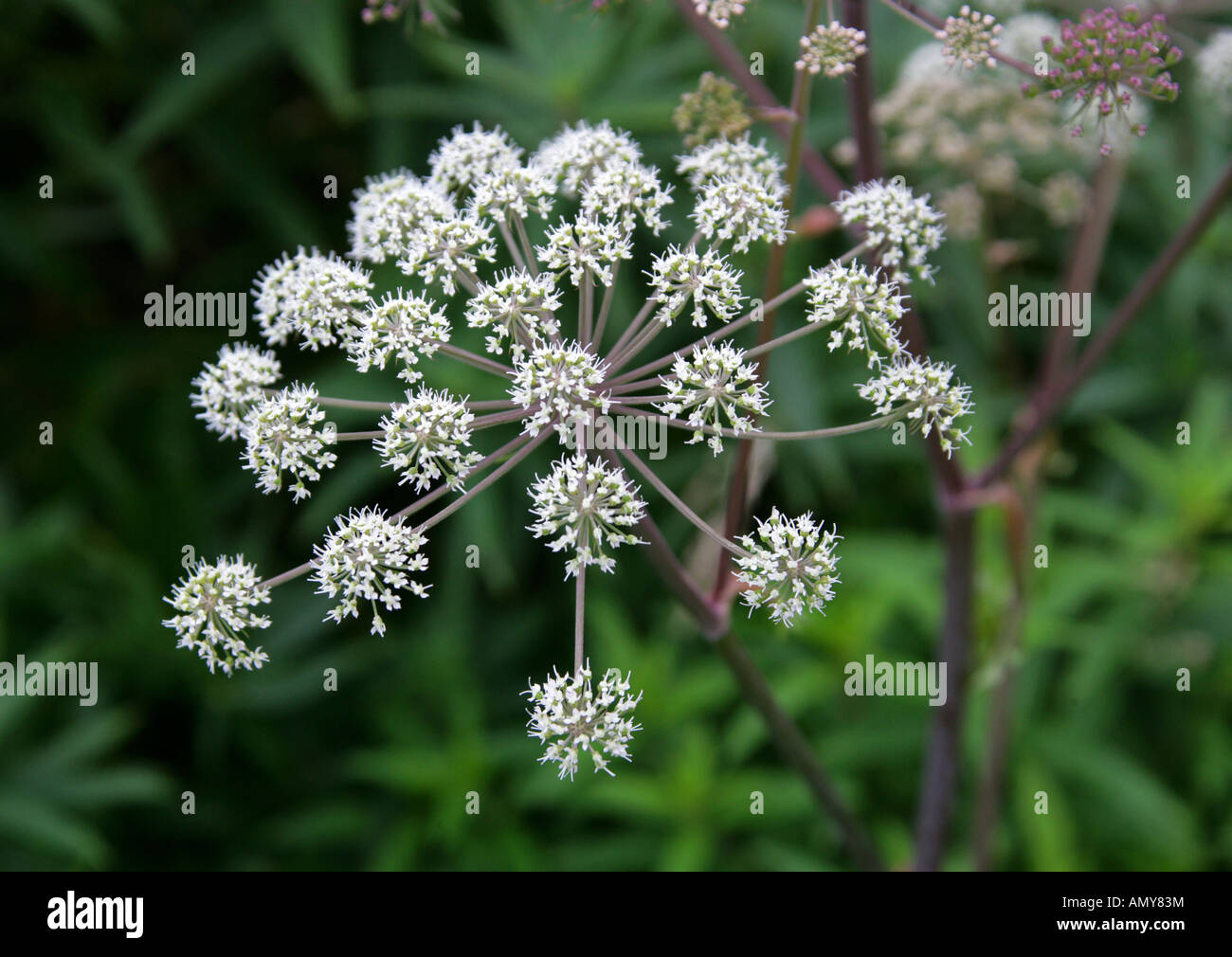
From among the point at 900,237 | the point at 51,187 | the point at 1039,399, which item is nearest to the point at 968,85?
the point at 1039,399

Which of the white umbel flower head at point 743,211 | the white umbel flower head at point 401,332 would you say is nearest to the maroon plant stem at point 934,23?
the white umbel flower head at point 743,211

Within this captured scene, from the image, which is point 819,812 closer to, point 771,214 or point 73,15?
point 771,214

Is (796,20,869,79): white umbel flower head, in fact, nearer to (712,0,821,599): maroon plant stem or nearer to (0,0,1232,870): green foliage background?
(712,0,821,599): maroon plant stem

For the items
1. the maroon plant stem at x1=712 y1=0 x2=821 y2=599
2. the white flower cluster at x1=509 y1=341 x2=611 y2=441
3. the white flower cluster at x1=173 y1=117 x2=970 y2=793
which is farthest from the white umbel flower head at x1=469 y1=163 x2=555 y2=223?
the maroon plant stem at x1=712 y1=0 x2=821 y2=599

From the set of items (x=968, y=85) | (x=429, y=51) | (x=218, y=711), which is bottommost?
(x=218, y=711)

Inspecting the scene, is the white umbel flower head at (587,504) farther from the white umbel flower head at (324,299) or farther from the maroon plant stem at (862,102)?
the maroon plant stem at (862,102)

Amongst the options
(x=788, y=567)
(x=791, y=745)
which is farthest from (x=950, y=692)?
(x=788, y=567)

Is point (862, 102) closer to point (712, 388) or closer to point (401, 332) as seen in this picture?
point (712, 388)
